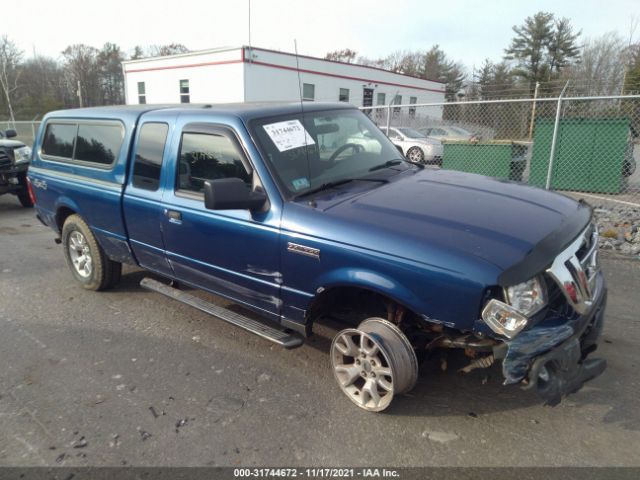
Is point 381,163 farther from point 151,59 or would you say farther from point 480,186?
point 151,59

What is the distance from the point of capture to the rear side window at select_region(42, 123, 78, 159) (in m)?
4.96

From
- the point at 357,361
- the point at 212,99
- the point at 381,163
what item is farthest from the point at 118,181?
the point at 212,99

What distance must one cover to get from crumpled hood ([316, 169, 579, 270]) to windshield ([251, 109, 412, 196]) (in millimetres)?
282

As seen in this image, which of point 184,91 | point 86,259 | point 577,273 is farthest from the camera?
point 184,91

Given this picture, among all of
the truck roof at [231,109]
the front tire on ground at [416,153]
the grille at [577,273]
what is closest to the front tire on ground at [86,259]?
the truck roof at [231,109]

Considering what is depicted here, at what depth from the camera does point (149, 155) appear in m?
3.99

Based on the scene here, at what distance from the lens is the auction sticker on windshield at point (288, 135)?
11.1 feet

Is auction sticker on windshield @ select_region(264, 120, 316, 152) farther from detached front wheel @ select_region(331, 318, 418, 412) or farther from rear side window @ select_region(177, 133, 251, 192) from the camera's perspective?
detached front wheel @ select_region(331, 318, 418, 412)

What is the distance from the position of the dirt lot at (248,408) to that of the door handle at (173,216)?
105cm

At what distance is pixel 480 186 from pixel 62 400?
328 centimetres

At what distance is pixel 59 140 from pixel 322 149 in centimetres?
330

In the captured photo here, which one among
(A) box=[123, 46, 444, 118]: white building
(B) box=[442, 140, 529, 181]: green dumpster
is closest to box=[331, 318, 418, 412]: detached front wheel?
(B) box=[442, 140, 529, 181]: green dumpster

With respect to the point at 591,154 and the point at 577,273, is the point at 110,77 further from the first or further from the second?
the point at 577,273

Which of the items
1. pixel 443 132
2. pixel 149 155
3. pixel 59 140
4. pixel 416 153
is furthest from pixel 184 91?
pixel 149 155
